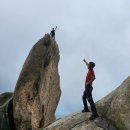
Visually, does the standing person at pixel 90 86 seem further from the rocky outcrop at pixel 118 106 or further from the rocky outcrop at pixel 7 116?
the rocky outcrop at pixel 7 116

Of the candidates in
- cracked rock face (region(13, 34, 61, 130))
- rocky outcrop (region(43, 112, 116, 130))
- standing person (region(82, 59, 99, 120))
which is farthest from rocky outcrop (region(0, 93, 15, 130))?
standing person (region(82, 59, 99, 120))

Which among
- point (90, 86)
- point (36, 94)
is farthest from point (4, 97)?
point (90, 86)

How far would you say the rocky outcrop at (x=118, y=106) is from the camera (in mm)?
23734

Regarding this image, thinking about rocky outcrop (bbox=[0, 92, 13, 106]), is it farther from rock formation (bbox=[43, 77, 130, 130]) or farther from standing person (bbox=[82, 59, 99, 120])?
standing person (bbox=[82, 59, 99, 120])

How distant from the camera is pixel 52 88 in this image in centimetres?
3931

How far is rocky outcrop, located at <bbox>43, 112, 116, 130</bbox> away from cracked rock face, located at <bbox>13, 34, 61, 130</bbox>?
7.79 meters

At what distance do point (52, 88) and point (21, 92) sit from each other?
18.1ft

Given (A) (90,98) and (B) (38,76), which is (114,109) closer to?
(A) (90,98)

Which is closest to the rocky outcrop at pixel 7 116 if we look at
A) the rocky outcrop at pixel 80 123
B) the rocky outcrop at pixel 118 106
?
the rocky outcrop at pixel 80 123

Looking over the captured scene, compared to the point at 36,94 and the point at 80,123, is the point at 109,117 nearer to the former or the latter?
the point at 80,123

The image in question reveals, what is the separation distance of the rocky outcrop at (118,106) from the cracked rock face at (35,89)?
28.4 feet

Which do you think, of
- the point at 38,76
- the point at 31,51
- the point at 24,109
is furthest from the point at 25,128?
the point at 31,51

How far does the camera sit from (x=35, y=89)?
114ft

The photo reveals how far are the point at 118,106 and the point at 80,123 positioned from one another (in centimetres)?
239
